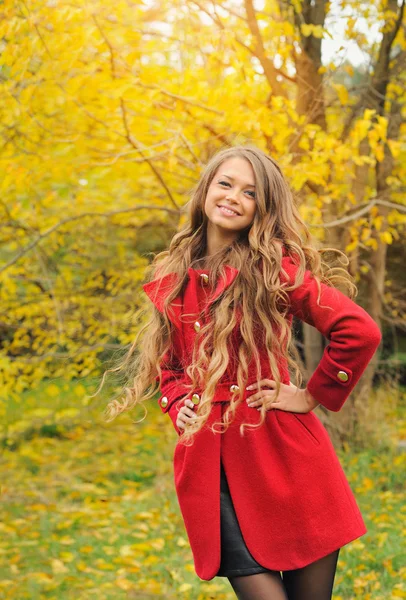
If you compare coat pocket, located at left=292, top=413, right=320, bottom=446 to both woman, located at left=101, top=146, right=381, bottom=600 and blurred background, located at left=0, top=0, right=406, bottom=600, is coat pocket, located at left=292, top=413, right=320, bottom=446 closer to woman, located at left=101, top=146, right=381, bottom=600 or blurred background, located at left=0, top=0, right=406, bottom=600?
woman, located at left=101, top=146, right=381, bottom=600

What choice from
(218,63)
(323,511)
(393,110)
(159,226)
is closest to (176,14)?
(218,63)

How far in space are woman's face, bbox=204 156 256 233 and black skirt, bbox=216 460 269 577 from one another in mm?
811

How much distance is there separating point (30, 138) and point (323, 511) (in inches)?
153

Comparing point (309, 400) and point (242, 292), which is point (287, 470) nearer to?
point (309, 400)

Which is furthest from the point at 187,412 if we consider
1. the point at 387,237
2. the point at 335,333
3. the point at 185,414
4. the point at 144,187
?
the point at 144,187

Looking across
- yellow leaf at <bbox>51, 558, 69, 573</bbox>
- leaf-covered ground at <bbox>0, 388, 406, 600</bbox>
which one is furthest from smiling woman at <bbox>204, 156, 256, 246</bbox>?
yellow leaf at <bbox>51, 558, 69, 573</bbox>

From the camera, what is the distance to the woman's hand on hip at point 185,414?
2146 millimetres

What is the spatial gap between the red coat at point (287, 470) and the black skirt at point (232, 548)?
22 mm

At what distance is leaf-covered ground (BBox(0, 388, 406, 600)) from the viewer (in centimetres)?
402

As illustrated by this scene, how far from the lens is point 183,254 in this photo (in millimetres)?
2406

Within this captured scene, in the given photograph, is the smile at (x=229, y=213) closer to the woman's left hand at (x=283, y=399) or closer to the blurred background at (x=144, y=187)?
the woman's left hand at (x=283, y=399)

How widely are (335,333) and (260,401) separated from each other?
293 millimetres

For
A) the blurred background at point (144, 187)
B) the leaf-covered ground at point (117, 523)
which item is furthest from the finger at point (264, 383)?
the leaf-covered ground at point (117, 523)

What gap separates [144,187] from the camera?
605 centimetres
